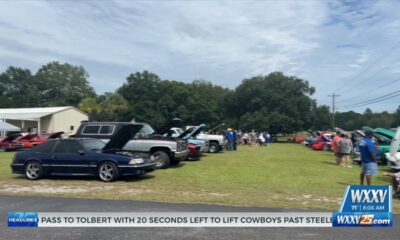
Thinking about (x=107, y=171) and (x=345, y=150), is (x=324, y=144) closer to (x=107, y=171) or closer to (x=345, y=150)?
Answer: (x=345, y=150)

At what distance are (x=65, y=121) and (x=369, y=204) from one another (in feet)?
202

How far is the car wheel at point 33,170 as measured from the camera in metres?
13.2

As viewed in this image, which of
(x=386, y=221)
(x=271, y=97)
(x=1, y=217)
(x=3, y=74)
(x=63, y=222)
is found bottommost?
(x=1, y=217)

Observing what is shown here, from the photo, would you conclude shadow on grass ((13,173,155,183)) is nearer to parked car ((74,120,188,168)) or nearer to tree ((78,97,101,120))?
parked car ((74,120,188,168))

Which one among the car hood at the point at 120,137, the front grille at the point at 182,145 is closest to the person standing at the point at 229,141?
the front grille at the point at 182,145

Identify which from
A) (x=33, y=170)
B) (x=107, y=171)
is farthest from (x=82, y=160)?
(x=33, y=170)

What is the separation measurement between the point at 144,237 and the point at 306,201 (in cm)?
462

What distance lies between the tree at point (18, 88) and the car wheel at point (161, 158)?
309ft

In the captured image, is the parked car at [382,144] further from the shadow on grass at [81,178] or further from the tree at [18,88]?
the tree at [18,88]

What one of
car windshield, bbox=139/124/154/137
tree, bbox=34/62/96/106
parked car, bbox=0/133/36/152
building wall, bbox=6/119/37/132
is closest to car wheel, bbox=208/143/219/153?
car windshield, bbox=139/124/154/137

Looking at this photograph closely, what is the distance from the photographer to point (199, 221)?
488cm

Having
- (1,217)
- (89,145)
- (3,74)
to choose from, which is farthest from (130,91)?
(1,217)

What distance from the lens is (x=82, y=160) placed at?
1288 cm

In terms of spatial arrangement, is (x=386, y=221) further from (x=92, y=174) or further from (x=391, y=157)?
(x=391, y=157)
